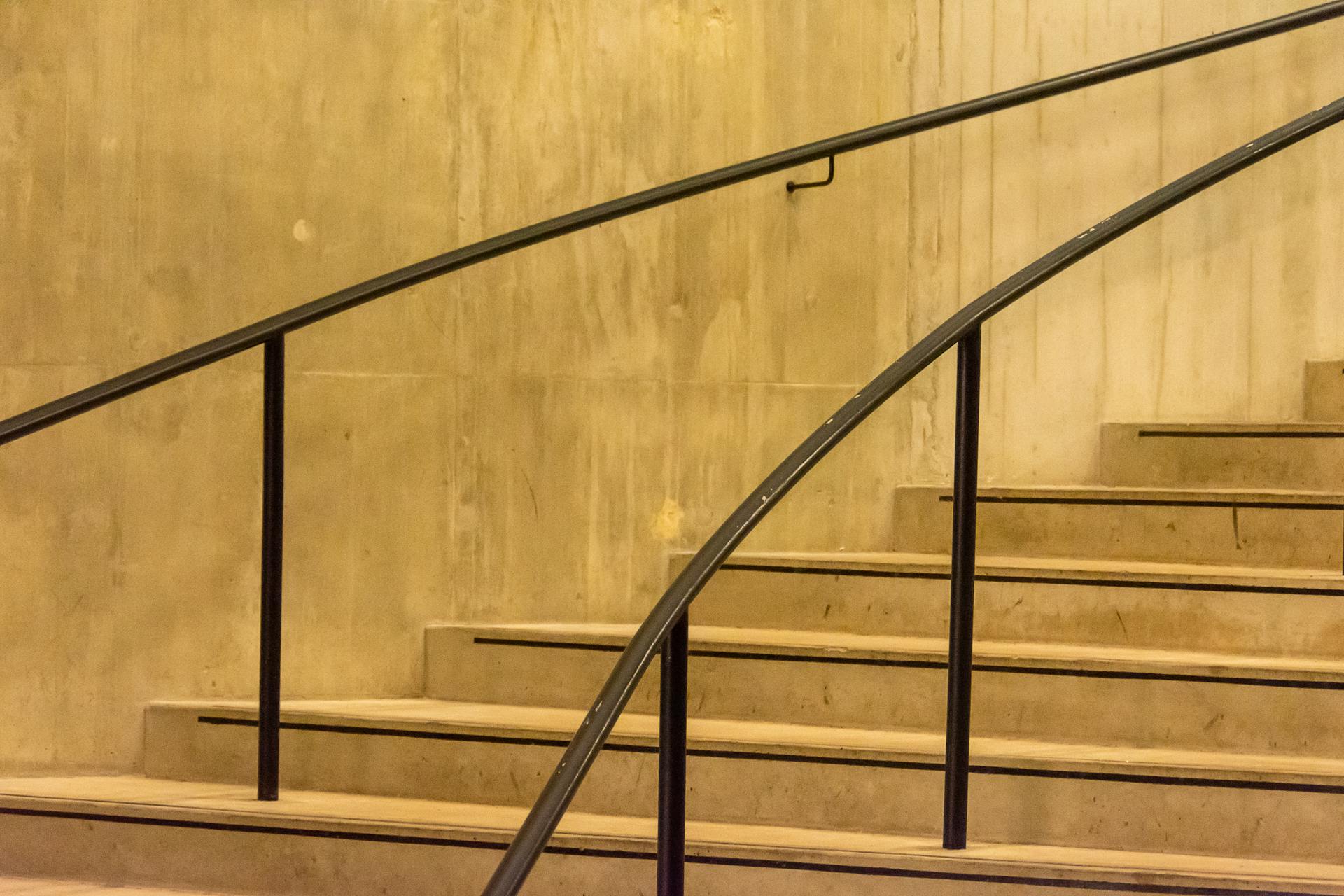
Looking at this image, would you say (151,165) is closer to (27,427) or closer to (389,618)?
(27,427)

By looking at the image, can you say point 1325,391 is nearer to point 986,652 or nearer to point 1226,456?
point 1226,456

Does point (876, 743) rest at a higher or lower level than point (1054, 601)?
lower

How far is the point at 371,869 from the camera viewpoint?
2.09m

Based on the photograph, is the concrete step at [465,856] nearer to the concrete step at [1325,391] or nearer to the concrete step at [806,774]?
the concrete step at [806,774]

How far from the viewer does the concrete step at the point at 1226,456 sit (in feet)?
9.30

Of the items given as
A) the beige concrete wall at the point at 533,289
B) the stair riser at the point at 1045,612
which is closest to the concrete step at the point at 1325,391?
the beige concrete wall at the point at 533,289

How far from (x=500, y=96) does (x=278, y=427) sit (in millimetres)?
1085

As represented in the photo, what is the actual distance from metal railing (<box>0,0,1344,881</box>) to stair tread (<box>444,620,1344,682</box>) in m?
0.40

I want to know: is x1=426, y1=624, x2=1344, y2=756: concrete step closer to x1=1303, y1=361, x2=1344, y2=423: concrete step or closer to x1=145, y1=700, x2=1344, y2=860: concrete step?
x1=145, y1=700, x2=1344, y2=860: concrete step

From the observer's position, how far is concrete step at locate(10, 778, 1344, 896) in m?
1.80

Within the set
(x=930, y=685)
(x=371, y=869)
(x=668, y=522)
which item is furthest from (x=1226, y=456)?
(x=371, y=869)

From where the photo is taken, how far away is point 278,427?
223 centimetres

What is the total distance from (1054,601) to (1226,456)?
78 cm

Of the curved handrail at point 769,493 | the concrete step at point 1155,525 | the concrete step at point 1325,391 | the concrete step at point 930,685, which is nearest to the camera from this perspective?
the curved handrail at point 769,493
